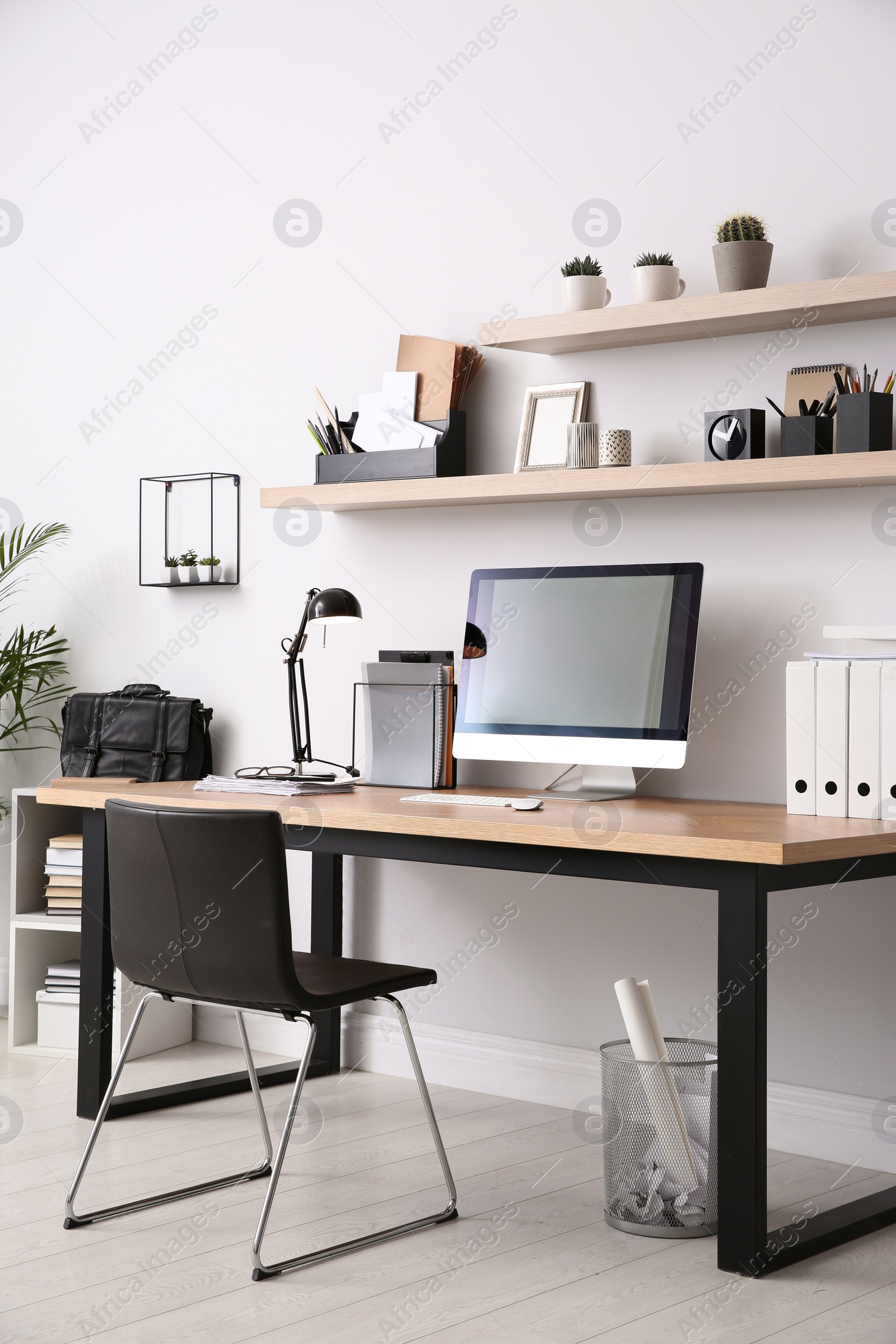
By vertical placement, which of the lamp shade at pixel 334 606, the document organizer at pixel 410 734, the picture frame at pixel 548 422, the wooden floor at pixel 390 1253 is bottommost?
the wooden floor at pixel 390 1253

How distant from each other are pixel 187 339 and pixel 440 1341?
2.82m

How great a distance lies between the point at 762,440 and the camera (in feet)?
9.19

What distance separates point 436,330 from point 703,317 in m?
0.83

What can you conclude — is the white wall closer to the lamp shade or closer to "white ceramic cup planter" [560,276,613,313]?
"white ceramic cup planter" [560,276,613,313]

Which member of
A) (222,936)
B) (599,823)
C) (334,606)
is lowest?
(222,936)

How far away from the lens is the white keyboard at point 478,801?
2.66 metres

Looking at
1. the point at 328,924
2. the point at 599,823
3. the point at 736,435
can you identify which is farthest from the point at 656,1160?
the point at 736,435

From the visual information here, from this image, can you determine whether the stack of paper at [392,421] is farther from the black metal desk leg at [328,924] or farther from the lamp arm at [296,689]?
the black metal desk leg at [328,924]

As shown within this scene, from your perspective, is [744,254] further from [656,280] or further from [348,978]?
[348,978]

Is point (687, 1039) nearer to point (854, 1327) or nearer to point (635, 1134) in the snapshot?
point (635, 1134)

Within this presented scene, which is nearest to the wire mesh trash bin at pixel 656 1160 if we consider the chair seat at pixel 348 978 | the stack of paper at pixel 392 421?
the chair seat at pixel 348 978

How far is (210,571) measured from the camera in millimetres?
3814

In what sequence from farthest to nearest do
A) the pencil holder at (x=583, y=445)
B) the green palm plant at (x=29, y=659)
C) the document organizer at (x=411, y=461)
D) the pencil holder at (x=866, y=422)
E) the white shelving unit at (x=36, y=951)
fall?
1. the green palm plant at (x=29, y=659)
2. the white shelving unit at (x=36, y=951)
3. the document organizer at (x=411, y=461)
4. the pencil holder at (x=583, y=445)
5. the pencil holder at (x=866, y=422)

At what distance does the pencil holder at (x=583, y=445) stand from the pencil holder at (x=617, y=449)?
2 cm
